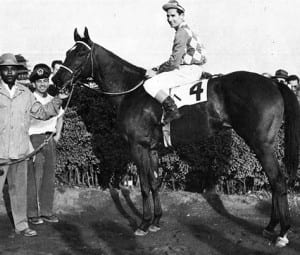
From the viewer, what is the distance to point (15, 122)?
551 cm

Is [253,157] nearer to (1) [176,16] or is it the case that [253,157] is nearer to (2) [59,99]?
(1) [176,16]

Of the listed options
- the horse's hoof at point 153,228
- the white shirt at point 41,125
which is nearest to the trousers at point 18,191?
the white shirt at point 41,125

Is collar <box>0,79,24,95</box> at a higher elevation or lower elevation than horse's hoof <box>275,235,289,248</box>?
higher

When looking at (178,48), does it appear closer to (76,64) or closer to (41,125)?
(76,64)

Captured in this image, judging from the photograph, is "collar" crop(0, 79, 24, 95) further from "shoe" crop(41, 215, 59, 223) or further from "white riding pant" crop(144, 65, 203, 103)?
"shoe" crop(41, 215, 59, 223)

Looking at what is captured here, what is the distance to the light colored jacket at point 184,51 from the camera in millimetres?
5664

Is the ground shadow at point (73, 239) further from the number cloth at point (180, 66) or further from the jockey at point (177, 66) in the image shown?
the number cloth at point (180, 66)

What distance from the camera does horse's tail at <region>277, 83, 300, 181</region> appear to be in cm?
528

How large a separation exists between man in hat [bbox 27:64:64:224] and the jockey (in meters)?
1.28

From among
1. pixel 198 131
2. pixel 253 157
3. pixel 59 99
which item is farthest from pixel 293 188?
pixel 59 99

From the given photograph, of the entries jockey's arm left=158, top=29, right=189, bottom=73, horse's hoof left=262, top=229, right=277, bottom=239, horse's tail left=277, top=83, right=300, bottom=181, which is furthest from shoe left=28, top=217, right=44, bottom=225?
horse's tail left=277, top=83, right=300, bottom=181

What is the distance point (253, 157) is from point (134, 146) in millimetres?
1804

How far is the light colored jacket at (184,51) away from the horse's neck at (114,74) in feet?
1.46

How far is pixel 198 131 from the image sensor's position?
5.69m
